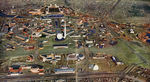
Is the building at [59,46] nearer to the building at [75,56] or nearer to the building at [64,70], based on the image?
the building at [75,56]

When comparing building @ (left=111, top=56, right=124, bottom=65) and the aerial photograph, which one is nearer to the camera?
the aerial photograph

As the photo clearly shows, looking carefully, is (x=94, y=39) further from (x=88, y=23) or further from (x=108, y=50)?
(x=88, y=23)

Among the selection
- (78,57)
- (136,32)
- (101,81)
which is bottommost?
(101,81)

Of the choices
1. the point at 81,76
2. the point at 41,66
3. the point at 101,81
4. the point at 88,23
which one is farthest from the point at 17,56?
the point at 88,23

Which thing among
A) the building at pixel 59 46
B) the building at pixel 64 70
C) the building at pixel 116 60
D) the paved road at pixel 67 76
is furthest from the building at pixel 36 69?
the building at pixel 116 60

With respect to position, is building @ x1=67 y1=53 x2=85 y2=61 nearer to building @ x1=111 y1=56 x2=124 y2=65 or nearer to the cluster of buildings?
the cluster of buildings

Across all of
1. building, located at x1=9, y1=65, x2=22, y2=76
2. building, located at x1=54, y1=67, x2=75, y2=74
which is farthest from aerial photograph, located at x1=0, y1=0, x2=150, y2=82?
building, located at x1=9, y1=65, x2=22, y2=76

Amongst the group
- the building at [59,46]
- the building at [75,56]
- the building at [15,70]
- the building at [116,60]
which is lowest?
the building at [15,70]

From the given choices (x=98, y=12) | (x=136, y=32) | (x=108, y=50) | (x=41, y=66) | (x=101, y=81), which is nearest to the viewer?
(x=101, y=81)

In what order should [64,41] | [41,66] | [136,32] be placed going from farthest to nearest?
1. [136,32]
2. [64,41]
3. [41,66]
